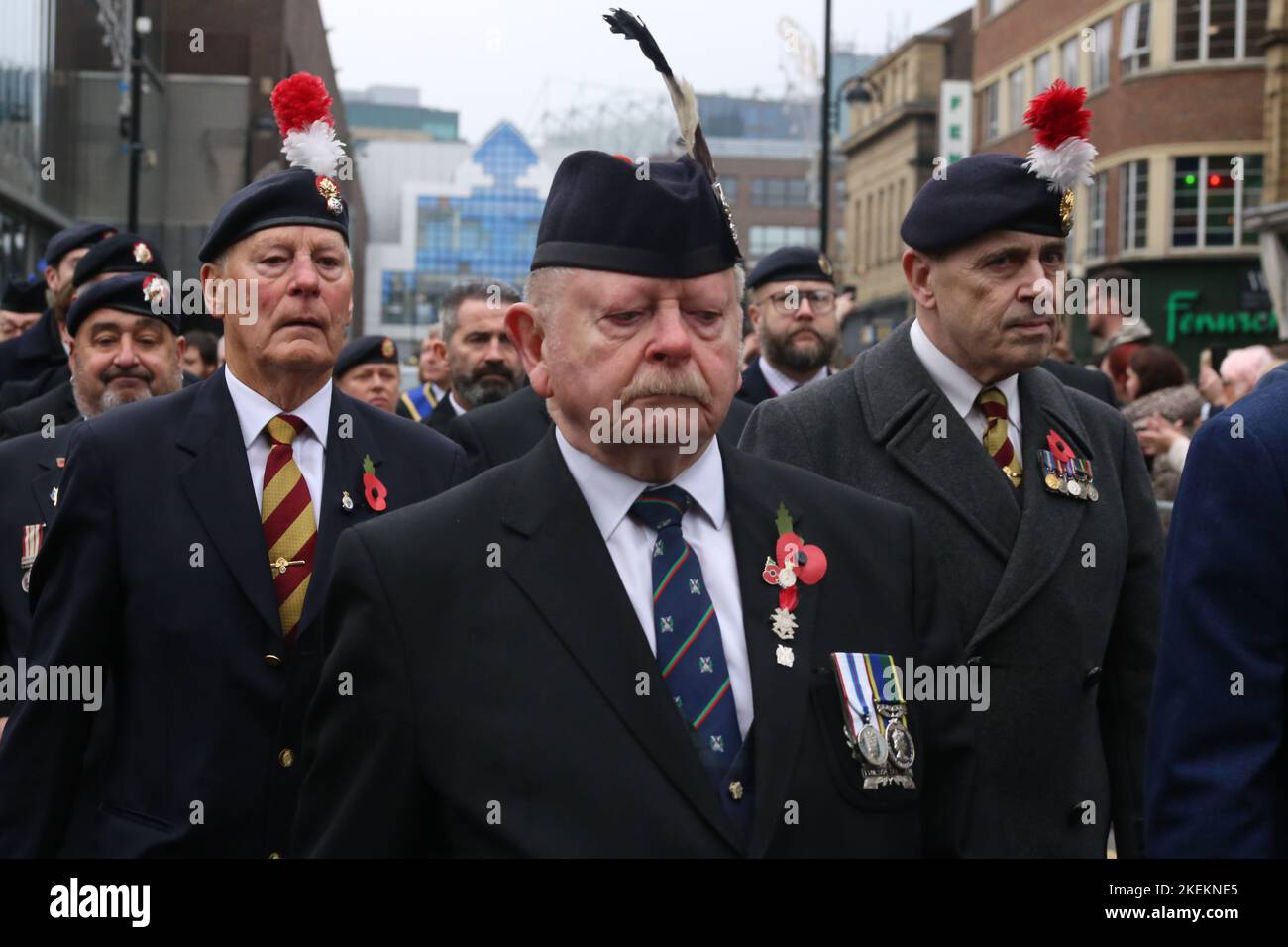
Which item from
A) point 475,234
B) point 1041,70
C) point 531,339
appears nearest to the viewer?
point 531,339

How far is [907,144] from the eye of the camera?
6394cm

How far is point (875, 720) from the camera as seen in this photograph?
2834 mm

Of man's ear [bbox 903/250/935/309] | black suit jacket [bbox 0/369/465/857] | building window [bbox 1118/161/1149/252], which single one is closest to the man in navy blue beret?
black suit jacket [bbox 0/369/465/857]

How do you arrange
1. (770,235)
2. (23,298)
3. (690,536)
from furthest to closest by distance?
1. (770,235)
2. (23,298)
3. (690,536)

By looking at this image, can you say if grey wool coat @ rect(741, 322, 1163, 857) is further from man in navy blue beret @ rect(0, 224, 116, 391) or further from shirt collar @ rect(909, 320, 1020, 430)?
man in navy blue beret @ rect(0, 224, 116, 391)

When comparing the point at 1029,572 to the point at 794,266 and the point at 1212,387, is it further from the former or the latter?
the point at 1212,387

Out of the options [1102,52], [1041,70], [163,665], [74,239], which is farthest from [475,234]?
[163,665]

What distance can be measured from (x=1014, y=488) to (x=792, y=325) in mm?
4263

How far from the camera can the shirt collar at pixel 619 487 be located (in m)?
2.95

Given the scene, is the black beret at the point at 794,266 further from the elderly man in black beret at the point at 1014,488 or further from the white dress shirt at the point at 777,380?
the elderly man in black beret at the point at 1014,488

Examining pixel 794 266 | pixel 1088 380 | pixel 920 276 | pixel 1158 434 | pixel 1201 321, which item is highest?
pixel 1201 321

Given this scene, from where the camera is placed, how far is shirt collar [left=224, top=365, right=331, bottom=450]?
14.2 feet

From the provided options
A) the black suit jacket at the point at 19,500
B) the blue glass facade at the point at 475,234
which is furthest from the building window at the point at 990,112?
the blue glass facade at the point at 475,234
